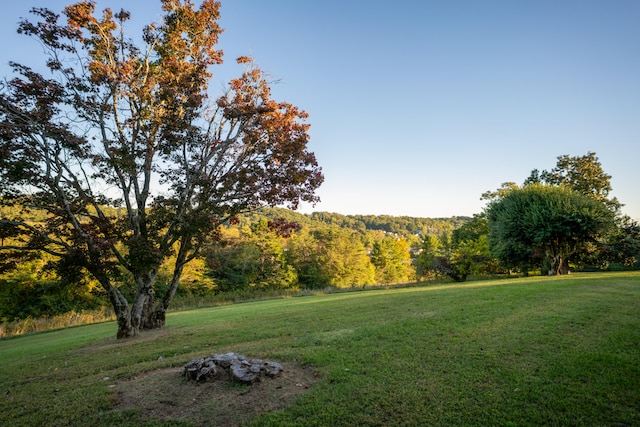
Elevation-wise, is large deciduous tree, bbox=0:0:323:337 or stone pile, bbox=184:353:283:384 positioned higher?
large deciduous tree, bbox=0:0:323:337

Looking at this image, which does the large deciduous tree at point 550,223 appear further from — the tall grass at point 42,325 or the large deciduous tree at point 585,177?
the tall grass at point 42,325

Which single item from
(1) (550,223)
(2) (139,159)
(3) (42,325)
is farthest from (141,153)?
(1) (550,223)

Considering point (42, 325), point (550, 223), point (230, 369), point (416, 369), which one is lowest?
point (42, 325)

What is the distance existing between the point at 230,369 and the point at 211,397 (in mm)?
629

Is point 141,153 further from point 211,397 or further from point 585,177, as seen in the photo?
point 585,177

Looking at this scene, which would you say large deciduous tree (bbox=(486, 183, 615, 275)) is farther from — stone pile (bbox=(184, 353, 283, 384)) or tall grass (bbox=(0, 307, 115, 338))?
tall grass (bbox=(0, 307, 115, 338))

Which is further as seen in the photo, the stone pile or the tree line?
the tree line

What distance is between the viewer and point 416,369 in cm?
571

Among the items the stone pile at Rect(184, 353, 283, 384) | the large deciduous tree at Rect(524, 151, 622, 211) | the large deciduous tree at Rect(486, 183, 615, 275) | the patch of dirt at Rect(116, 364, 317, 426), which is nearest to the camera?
the patch of dirt at Rect(116, 364, 317, 426)

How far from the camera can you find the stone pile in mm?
5258

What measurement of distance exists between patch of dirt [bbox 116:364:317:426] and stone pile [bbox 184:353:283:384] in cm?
10

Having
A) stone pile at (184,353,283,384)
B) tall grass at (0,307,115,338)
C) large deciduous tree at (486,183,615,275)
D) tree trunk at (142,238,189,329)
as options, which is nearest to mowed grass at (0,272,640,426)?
stone pile at (184,353,283,384)

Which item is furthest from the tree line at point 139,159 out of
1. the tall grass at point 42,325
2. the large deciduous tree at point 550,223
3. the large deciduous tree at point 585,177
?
the large deciduous tree at point 585,177

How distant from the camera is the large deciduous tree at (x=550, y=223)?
26.0m
